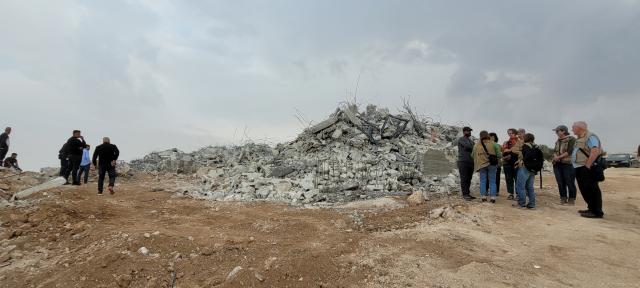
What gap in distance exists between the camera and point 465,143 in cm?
803

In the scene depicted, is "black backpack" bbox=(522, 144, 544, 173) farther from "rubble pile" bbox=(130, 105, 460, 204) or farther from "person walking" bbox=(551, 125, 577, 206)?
"rubble pile" bbox=(130, 105, 460, 204)

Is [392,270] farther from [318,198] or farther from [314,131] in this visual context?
[314,131]

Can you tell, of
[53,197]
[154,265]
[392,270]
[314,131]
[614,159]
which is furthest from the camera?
[614,159]

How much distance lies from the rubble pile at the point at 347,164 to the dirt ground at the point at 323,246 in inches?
61.8

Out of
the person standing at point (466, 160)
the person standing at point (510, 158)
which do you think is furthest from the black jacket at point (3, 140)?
the person standing at point (510, 158)

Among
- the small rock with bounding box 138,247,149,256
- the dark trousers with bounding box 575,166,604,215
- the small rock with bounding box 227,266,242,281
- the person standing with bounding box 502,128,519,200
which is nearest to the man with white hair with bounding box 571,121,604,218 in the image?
the dark trousers with bounding box 575,166,604,215

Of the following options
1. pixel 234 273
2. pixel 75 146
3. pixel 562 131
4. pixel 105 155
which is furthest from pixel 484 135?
pixel 75 146

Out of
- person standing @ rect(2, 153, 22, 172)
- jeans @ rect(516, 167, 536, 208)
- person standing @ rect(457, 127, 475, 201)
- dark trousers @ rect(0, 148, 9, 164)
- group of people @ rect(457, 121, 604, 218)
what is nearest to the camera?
group of people @ rect(457, 121, 604, 218)

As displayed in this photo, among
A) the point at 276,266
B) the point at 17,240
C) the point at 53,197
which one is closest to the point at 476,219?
the point at 276,266

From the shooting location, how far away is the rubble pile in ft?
31.1

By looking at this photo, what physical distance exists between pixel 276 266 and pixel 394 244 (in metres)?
1.61

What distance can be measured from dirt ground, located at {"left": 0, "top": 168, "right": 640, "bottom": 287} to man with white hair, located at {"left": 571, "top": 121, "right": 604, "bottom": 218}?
28 centimetres

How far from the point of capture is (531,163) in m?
7.19

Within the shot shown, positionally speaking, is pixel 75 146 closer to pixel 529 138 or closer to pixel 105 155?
pixel 105 155
